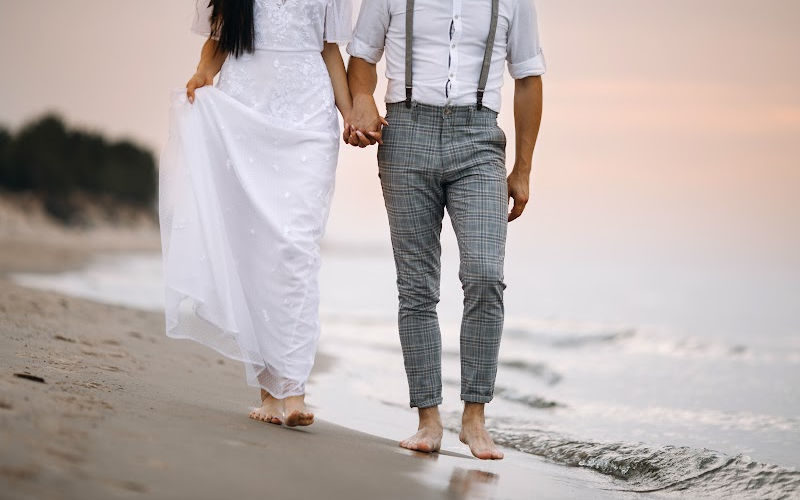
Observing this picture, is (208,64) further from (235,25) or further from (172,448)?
(172,448)

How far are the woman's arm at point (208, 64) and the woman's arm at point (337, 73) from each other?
40cm

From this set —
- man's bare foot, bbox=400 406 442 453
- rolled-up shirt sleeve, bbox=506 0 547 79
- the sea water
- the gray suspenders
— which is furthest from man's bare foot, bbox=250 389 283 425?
rolled-up shirt sleeve, bbox=506 0 547 79

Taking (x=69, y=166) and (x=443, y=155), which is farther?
(x=69, y=166)

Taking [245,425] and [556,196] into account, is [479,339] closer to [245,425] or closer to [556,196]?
[245,425]

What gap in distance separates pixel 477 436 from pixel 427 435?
187 mm

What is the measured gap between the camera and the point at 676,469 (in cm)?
373

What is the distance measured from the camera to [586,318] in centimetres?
1312

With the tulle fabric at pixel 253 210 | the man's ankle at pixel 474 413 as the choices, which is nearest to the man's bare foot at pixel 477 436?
the man's ankle at pixel 474 413

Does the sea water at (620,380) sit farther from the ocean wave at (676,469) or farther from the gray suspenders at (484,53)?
the gray suspenders at (484,53)

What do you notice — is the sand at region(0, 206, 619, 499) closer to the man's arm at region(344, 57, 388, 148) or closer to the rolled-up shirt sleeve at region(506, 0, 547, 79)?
the man's arm at region(344, 57, 388, 148)

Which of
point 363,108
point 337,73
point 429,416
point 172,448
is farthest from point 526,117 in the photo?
point 172,448

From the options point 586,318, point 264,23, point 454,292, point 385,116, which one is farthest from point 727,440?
point 454,292

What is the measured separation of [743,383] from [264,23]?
16.6 ft

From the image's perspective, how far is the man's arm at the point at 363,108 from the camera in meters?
3.54
